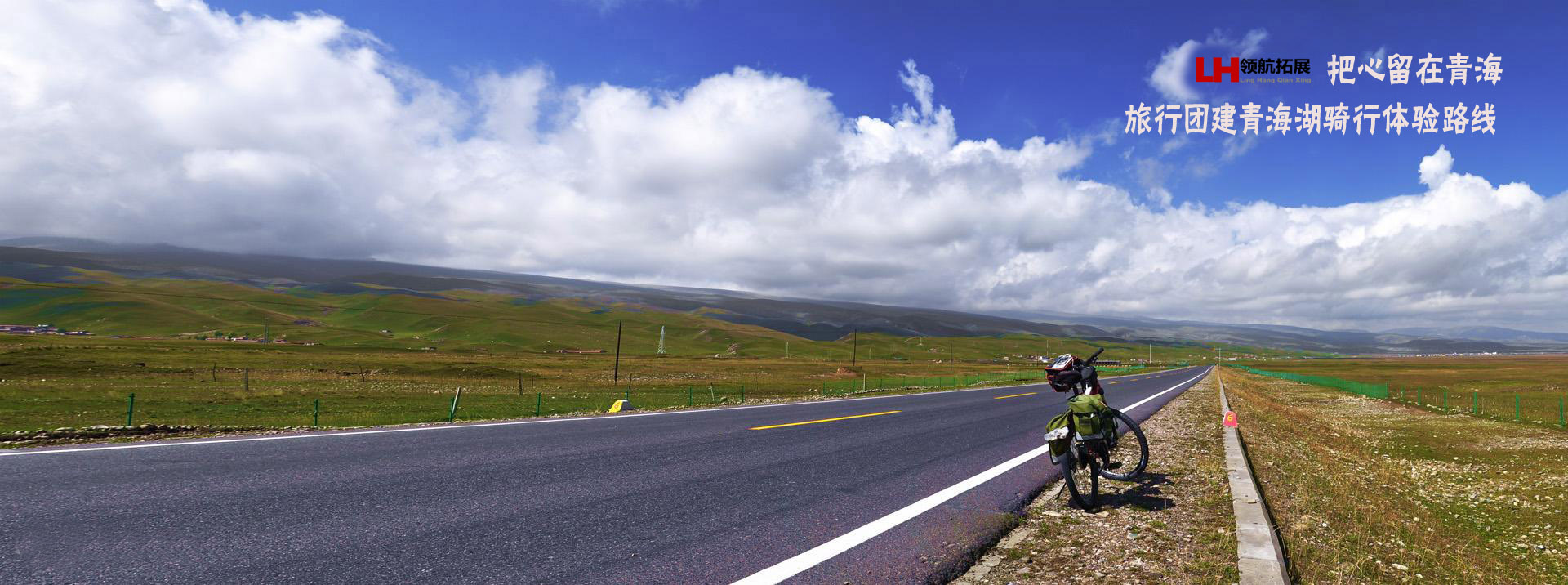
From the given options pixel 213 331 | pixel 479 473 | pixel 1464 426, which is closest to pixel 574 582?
pixel 479 473

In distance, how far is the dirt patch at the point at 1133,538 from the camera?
4.85 meters

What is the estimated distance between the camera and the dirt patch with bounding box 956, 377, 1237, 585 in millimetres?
4852

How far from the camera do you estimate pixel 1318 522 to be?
663cm

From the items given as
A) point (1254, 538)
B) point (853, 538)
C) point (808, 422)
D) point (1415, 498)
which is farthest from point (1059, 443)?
point (1415, 498)

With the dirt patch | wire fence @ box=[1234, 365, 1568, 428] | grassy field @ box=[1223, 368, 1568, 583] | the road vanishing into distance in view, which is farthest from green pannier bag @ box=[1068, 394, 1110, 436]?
wire fence @ box=[1234, 365, 1568, 428]

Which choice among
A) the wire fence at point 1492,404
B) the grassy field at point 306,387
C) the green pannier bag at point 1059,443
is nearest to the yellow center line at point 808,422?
the green pannier bag at point 1059,443

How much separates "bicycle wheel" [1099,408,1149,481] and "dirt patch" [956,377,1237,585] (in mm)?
228

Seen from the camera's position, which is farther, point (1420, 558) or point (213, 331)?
point (213, 331)

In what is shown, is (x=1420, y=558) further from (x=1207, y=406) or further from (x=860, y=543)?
(x=1207, y=406)

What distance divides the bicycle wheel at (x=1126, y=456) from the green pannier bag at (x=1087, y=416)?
203mm

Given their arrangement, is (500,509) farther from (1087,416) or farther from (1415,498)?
(1415,498)

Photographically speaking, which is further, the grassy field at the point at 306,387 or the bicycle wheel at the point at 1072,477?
the grassy field at the point at 306,387

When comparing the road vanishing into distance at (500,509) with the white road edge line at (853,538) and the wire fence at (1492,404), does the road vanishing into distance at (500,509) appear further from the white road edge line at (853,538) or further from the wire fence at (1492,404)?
the wire fence at (1492,404)

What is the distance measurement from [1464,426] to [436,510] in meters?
37.0
